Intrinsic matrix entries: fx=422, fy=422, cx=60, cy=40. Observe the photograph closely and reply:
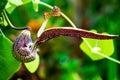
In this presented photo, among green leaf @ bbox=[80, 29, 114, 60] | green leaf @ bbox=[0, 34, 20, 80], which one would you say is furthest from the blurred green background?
green leaf @ bbox=[0, 34, 20, 80]

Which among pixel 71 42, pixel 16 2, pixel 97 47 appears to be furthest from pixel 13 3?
pixel 71 42

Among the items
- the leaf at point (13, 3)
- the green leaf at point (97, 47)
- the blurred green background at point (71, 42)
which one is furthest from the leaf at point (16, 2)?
the blurred green background at point (71, 42)

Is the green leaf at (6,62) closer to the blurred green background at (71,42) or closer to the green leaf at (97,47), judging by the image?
the green leaf at (97,47)

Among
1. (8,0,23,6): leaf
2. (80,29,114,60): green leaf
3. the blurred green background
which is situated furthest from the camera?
the blurred green background

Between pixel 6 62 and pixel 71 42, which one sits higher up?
pixel 6 62

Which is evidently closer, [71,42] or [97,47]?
[97,47]

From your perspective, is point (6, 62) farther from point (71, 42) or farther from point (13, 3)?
point (71, 42)

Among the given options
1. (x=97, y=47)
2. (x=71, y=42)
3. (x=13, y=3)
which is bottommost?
(x=71, y=42)

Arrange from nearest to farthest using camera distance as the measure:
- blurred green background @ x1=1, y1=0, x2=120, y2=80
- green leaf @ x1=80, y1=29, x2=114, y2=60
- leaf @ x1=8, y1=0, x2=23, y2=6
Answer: leaf @ x1=8, y1=0, x2=23, y2=6
green leaf @ x1=80, y1=29, x2=114, y2=60
blurred green background @ x1=1, y1=0, x2=120, y2=80

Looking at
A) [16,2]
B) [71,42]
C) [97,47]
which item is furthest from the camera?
[71,42]

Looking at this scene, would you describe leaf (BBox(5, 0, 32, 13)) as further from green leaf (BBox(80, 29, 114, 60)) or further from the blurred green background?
the blurred green background
